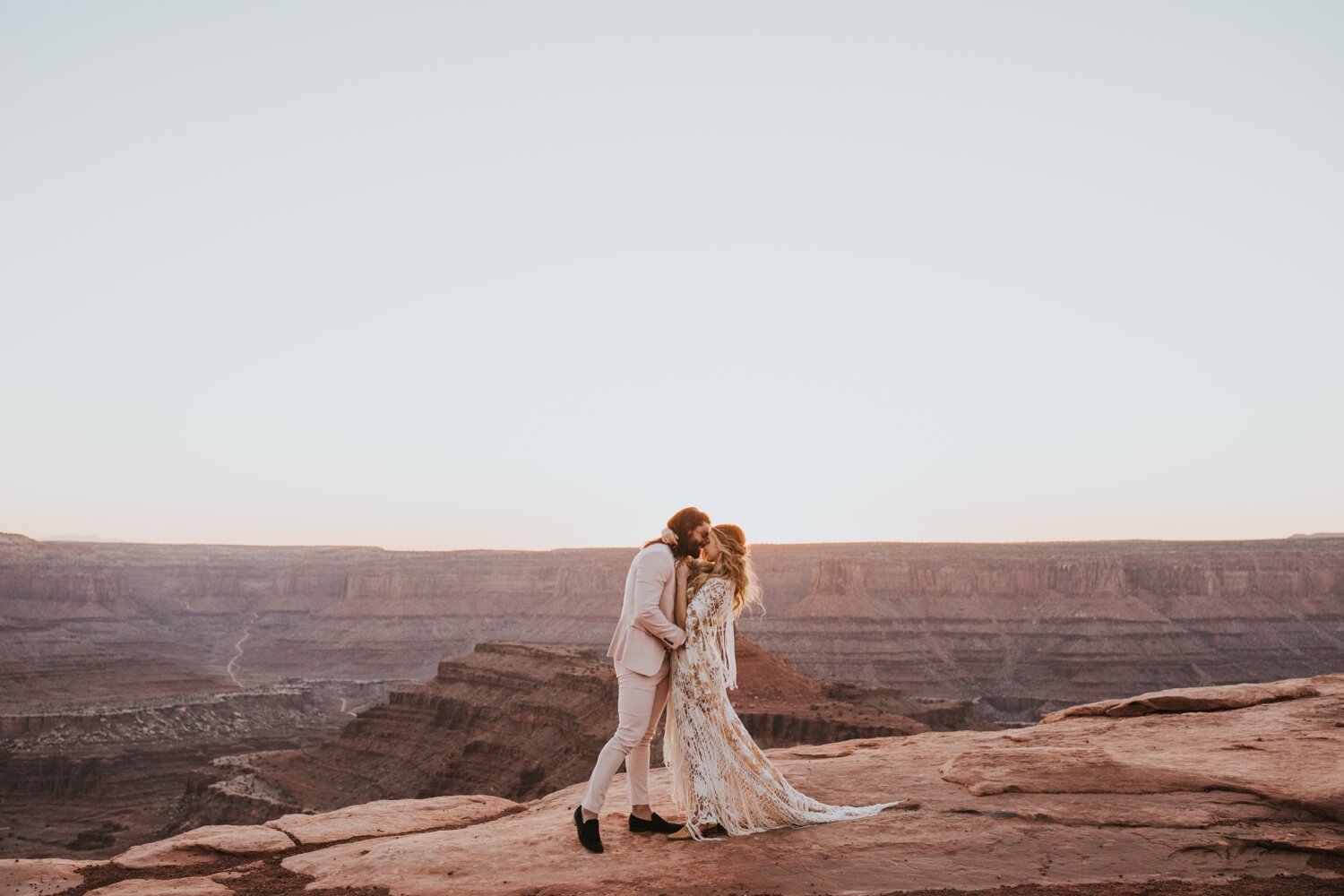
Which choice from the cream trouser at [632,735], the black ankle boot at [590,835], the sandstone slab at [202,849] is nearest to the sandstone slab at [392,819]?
the sandstone slab at [202,849]

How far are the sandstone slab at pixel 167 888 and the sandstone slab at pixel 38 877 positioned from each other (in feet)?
A: 1.12

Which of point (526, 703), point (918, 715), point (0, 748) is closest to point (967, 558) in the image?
point (918, 715)

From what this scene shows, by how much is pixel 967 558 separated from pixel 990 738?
82745mm

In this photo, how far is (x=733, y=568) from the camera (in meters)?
7.32

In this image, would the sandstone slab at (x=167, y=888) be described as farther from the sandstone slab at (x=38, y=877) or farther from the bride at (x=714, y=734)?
the bride at (x=714, y=734)

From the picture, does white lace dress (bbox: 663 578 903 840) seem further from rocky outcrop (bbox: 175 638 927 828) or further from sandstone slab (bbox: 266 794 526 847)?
rocky outcrop (bbox: 175 638 927 828)

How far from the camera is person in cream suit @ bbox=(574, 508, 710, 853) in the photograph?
6.98 meters

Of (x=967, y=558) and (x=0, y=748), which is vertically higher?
(x=967, y=558)

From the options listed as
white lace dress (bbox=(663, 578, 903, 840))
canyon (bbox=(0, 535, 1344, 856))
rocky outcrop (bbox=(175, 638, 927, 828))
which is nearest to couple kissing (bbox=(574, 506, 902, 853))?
white lace dress (bbox=(663, 578, 903, 840))

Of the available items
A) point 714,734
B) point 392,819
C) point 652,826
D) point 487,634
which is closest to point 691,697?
point 714,734

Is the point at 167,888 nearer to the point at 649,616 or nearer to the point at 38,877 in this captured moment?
the point at 38,877

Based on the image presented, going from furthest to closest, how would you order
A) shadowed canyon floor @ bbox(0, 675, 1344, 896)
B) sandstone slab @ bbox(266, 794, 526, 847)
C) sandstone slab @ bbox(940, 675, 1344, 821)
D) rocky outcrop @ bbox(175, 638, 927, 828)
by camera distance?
1. rocky outcrop @ bbox(175, 638, 927, 828)
2. sandstone slab @ bbox(266, 794, 526, 847)
3. sandstone slab @ bbox(940, 675, 1344, 821)
4. shadowed canyon floor @ bbox(0, 675, 1344, 896)

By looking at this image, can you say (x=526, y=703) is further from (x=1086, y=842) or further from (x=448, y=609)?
(x=448, y=609)

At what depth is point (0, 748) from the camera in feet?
180
